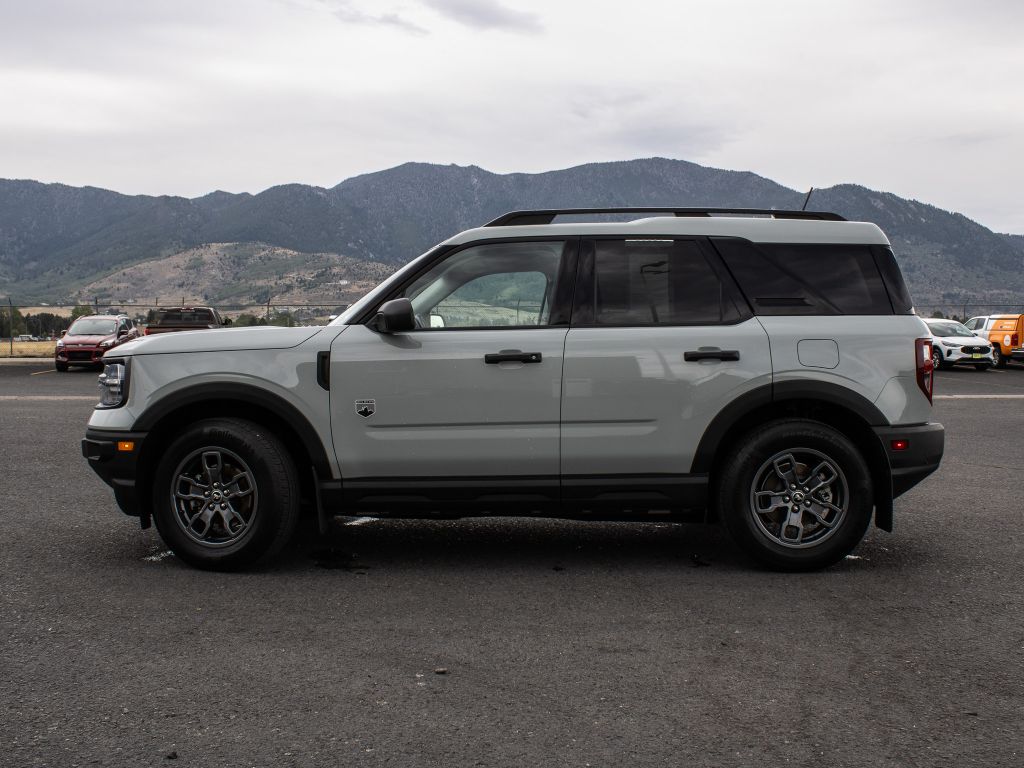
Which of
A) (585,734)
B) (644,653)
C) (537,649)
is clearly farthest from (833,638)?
(585,734)

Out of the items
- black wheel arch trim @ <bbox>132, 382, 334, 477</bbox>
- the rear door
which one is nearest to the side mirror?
black wheel arch trim @ <bbox>132, 382, 334, 477</bbox>

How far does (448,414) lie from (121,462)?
187 cm

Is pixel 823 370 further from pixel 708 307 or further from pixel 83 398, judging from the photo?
pixel 83 398

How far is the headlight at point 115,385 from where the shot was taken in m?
5.83

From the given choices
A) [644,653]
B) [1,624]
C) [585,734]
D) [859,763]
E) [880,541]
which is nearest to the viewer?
[859,763]

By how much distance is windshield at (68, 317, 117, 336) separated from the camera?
28562 millimetres

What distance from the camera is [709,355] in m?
5.61

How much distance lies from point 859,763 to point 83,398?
1646 cm

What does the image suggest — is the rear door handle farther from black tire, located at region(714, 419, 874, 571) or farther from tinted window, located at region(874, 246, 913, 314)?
tinted window, located at region(874, 246, 913, 314)

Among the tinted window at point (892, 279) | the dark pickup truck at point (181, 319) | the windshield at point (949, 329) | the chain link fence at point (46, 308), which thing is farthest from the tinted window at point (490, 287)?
the chain link fence at point (46, 308)

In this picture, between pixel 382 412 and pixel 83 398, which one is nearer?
pixel 382 412

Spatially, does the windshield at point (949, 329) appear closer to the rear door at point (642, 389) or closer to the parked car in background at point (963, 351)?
the parked car in background at point (963, 351)

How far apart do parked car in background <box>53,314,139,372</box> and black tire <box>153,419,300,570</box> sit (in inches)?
876

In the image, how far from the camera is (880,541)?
21.6 feet
